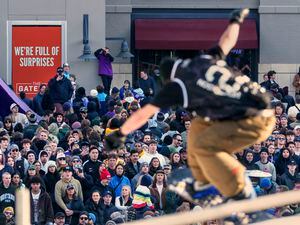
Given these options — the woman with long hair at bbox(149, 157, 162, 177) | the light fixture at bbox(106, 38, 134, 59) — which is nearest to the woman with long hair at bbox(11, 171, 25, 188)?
the woman with long hair at bbox(149, 157, 162, 177)

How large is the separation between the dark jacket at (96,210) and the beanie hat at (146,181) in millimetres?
811

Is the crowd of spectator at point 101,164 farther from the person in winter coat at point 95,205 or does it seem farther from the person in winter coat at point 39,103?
the person in winter coat at point 39,103

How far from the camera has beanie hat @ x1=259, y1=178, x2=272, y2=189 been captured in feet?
59.4

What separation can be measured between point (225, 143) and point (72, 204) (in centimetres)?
858

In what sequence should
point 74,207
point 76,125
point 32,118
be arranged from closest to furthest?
point 74,207 → point 76,125 → point 32,118

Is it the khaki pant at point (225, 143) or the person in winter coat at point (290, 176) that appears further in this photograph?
the person in winter coat at point (290, 176)

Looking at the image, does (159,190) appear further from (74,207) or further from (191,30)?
(191,30)

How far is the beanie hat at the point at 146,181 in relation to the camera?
715 inches

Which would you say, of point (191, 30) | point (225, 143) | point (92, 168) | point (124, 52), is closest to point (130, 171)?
point (92, 168)

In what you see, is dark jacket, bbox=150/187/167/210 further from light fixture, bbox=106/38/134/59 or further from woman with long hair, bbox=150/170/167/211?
light fixture, bbox=106/38/134/59

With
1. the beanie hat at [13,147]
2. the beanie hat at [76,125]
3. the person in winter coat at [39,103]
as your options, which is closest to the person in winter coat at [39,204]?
the beanie hat at [13,147]

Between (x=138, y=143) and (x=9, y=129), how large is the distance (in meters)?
3.11

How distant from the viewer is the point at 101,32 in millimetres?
29906

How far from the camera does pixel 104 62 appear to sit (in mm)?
28969
